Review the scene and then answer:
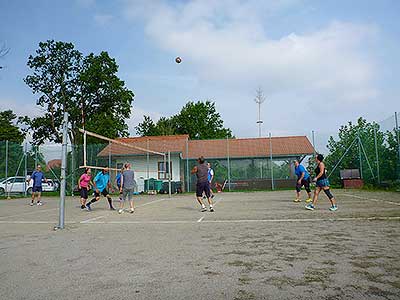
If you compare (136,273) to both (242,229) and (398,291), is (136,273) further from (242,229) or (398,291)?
(242,229)

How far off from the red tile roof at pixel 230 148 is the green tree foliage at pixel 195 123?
3146cm

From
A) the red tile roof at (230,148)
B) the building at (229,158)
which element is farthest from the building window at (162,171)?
the red tile roof at (230,148)

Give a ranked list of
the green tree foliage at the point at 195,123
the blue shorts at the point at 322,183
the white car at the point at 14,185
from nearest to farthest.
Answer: the blue shorts at the point at 322,183 → the white car at the point at 14,185 → the green tree foliage at the point at 195,123

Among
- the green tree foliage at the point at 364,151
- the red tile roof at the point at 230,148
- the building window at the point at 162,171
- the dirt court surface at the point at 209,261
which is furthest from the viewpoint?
the red tile roof at the point at 230,148

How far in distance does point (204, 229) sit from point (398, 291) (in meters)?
5.18

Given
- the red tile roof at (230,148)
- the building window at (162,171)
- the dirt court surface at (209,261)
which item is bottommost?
the dirt court surface at (209,261)

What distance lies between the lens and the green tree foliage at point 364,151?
73.3ft

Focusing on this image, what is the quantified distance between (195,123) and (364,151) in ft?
142

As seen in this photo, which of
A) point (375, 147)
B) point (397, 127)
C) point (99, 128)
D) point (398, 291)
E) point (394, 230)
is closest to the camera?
point (398, 291)

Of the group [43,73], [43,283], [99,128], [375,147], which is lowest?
[43,283]

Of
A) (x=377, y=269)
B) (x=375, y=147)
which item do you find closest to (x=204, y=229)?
(x=377, y=269)

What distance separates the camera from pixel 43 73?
42719mm

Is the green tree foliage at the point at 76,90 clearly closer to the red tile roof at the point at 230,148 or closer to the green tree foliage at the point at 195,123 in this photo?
the red tile roof at the point at 230,148

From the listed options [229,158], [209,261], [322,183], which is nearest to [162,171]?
[229,158]
